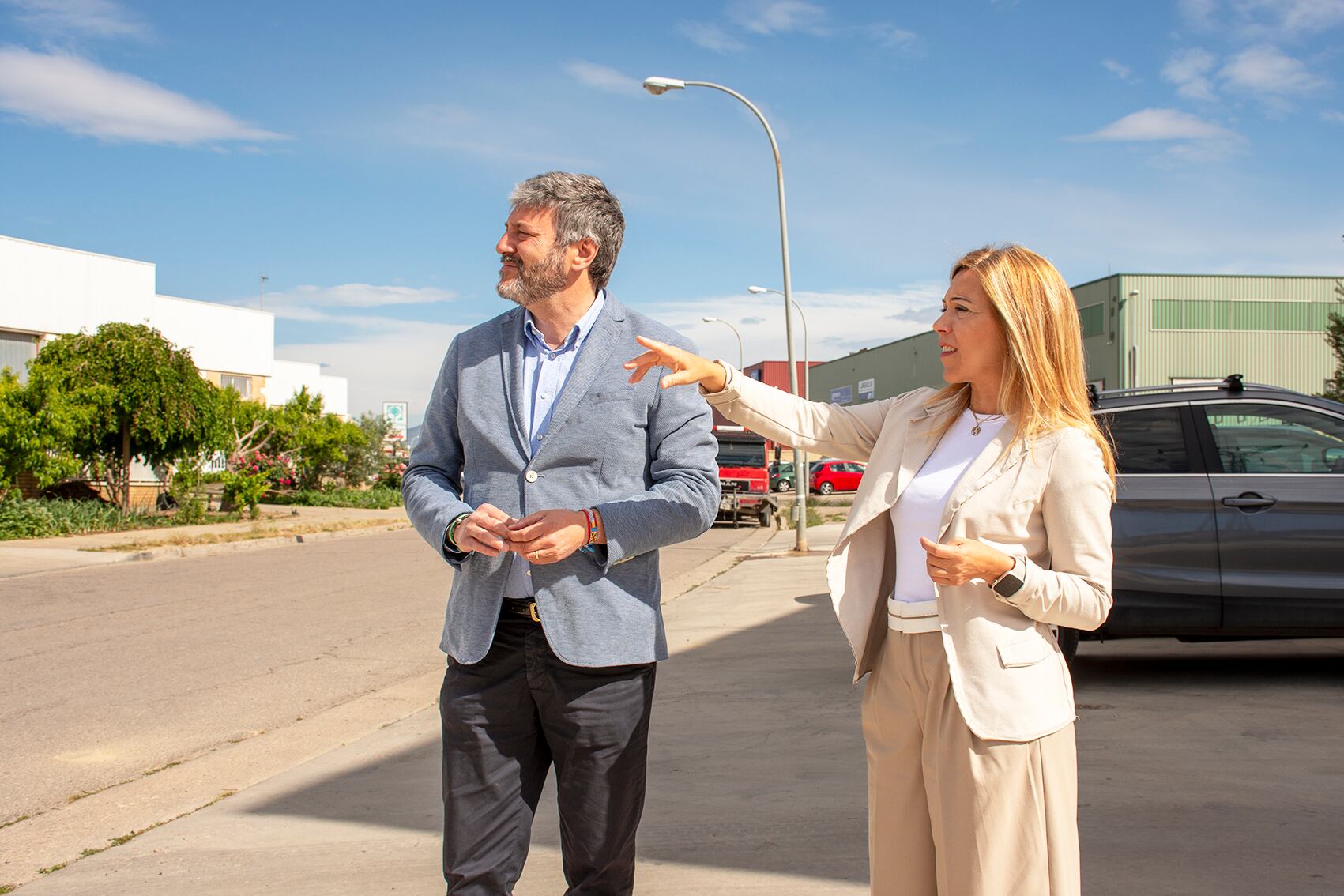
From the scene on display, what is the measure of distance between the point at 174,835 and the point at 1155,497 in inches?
209

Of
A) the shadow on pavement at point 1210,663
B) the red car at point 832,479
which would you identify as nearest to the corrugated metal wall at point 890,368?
the red car at point 832,479

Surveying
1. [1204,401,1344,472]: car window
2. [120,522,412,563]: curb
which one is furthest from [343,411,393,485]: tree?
[1204,401,1344,472]: car window

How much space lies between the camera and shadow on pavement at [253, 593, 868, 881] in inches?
156

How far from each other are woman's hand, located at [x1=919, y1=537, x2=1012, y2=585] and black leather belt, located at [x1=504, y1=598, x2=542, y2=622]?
0.92 m

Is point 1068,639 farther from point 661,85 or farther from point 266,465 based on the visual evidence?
point 266,465

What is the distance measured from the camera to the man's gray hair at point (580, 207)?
2730 millimetres

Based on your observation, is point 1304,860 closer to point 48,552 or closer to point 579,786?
point 579,786

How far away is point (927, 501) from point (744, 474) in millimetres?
25013

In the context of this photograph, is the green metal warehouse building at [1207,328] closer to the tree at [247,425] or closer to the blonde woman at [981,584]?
the tree at [247,425]

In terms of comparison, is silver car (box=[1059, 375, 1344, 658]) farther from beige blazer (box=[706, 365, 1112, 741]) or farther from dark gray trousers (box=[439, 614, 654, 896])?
dark gray trousers (box=[439, 614, 654, 896])

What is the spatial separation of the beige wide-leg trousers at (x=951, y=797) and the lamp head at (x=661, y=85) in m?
17.8

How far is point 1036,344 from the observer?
240 cm

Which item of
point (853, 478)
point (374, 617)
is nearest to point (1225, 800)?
point (374, 617)

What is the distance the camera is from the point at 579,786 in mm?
2615
